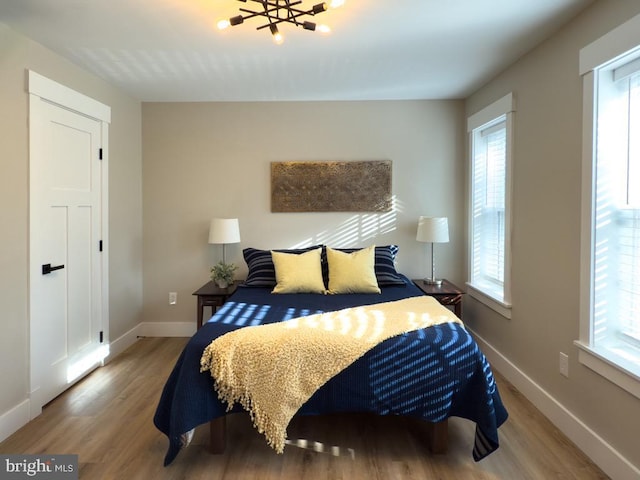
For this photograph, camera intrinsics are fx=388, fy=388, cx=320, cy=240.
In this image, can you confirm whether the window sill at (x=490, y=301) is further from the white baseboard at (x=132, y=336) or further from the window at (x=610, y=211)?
the white baseboard at (x=132, y=336)

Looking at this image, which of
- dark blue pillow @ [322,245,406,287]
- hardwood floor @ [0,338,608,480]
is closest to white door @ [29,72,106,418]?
hardwood floor @ [0,338,608,480]

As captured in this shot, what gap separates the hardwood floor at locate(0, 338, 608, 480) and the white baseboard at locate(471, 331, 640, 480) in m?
0.05

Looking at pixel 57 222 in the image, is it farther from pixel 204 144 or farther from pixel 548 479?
pixel 548 479

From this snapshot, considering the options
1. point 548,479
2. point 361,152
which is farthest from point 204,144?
point 548,479

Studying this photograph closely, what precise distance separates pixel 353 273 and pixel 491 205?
143cm

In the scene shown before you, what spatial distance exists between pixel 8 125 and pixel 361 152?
2.84m

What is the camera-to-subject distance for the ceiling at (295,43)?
219 cm

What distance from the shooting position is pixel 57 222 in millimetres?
2783

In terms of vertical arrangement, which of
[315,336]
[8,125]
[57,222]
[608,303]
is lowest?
[315,336]

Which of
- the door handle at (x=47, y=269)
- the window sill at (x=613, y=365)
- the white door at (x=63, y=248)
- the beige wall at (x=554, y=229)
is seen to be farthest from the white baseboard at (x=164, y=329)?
the window sill at (x=613, y=365)

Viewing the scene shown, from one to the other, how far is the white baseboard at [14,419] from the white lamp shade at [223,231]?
1834mm

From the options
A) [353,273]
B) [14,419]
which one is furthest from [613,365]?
[14,419]

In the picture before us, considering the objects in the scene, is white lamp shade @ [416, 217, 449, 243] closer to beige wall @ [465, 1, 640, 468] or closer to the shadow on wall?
the shadow on wall

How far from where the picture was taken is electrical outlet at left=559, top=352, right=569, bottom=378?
2332 millimetres
